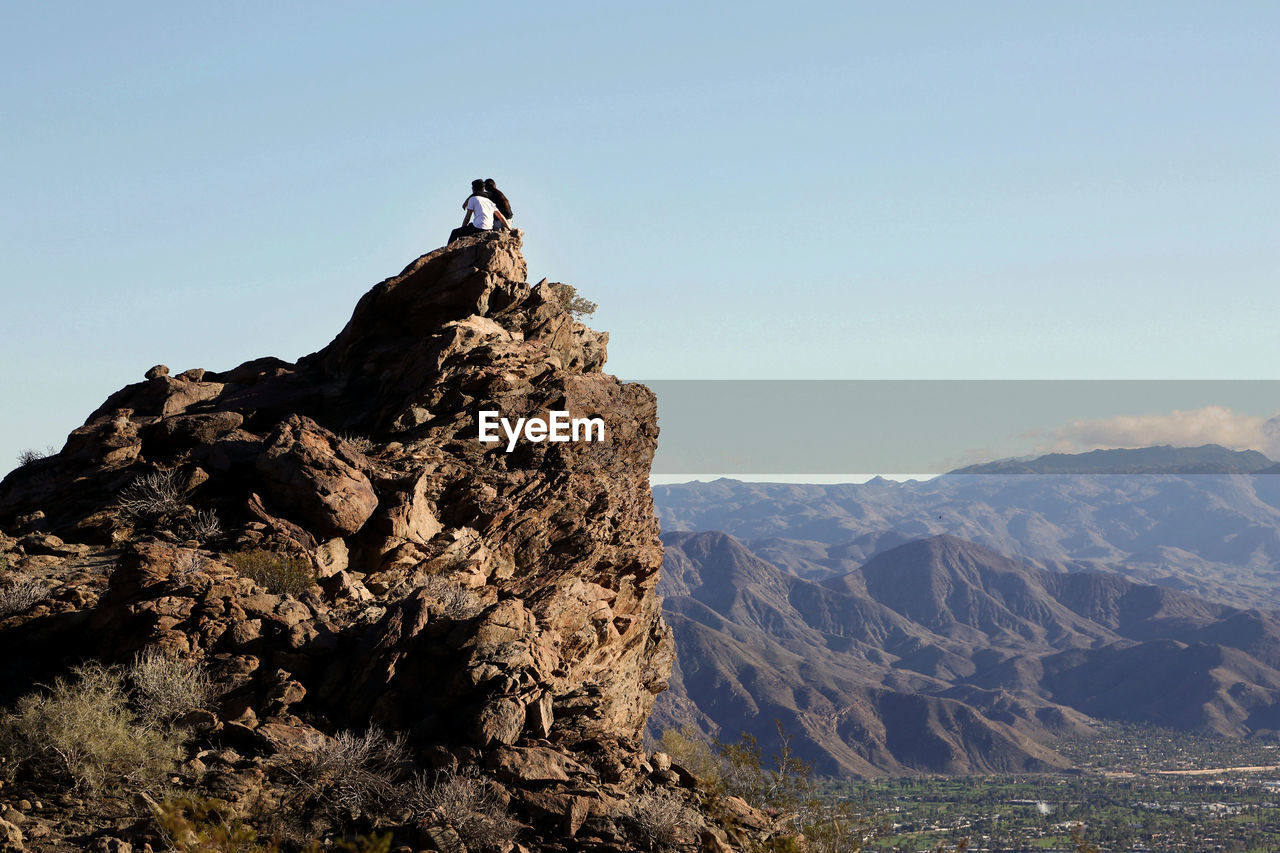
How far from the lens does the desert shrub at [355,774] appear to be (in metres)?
16.0

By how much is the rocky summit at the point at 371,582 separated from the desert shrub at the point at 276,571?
6cm

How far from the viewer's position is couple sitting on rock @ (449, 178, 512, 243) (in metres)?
34.9

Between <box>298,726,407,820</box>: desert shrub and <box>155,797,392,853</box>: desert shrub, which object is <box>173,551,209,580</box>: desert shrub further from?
<box>155,797,392,853</box>: desert shrub

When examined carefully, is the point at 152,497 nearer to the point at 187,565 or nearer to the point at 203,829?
the point at 187,565

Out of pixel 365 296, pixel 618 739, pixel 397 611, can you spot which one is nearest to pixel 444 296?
pixel 365 296

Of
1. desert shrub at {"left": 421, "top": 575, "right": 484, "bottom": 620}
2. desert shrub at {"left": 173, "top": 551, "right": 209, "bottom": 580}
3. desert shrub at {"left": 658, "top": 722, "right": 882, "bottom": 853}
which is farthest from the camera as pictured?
desert shrub at {"left": 421, "top": 575, "right": 484, "bottom": 620}

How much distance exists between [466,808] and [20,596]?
10.1 meters

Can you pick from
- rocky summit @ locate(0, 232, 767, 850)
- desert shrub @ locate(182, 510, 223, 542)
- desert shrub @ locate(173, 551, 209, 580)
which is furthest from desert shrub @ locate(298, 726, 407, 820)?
desert shrub @ locate(182, 510, 223, 542)

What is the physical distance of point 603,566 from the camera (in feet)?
100

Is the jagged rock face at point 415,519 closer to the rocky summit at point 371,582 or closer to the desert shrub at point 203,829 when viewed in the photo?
the rocky summit at point 371,582

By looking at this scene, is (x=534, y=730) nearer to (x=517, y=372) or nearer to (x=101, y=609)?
(x=101, y=609)

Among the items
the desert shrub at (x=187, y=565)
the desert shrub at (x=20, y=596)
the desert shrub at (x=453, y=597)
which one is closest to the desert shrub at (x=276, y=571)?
the desert shrub at (x=187, y=565)

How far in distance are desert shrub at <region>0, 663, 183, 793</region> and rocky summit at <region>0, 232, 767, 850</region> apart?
0.38ft

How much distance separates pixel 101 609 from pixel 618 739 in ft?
30.9
